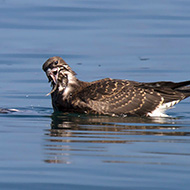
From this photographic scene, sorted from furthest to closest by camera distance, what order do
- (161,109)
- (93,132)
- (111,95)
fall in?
1. (161,109)
2. (111,95)
3. (93,132)

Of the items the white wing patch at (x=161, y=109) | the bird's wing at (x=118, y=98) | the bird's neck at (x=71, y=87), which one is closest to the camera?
the bird's wing at (x=118, y=98)

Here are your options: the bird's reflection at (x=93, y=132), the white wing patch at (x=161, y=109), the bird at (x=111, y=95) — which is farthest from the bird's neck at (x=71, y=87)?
the white wing patch at (x=161, y=109)

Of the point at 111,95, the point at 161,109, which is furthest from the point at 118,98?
the point at 161,109

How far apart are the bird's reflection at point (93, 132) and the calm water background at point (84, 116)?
0.01m

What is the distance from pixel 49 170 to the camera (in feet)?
28.0

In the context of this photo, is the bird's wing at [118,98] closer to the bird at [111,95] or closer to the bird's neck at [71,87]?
the bird at [111,95]

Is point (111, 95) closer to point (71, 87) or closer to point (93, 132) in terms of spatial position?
point (71, 87)

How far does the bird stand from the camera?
1284 cm

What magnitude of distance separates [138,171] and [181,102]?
19.4 ft

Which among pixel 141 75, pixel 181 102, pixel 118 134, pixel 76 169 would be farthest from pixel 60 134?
pixel 141 75

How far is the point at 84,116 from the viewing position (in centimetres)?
1268

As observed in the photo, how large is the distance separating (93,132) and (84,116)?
188 cm

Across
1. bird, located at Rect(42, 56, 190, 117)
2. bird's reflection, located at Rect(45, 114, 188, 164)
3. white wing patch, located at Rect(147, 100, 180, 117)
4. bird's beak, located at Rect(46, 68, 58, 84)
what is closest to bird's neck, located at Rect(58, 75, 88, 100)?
bird, located at Rect(42, 56, 190, 117)

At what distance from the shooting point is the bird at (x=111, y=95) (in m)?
12.8
